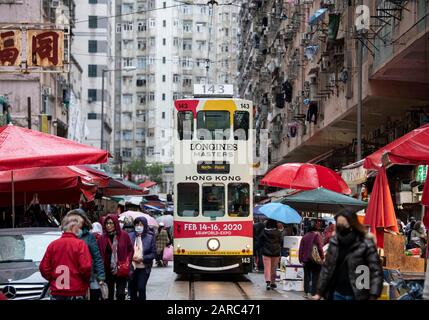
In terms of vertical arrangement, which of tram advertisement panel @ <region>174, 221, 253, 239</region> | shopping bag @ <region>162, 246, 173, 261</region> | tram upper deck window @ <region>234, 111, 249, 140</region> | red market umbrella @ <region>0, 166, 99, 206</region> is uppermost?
tram upper deck window @ <region>234, 111, 249, 140</region>

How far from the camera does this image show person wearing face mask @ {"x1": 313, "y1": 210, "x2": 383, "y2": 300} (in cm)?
849

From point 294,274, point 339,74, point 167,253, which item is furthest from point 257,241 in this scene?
point 339,74

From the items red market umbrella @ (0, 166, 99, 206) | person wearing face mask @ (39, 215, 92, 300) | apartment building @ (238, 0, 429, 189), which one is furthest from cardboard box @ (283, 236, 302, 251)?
person wearing face mask @ (39, 215, 92, 300)

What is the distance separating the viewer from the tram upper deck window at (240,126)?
21062 millimetres

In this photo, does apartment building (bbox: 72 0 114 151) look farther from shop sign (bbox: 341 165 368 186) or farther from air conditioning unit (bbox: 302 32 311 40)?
shop sign (bbox: 341 165 368 186)

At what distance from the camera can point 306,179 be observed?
22.5 meters

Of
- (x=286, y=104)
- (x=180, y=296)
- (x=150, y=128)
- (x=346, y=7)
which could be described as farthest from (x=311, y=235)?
(x=150, y=128)

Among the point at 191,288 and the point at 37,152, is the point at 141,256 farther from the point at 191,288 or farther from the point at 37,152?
the point at 191,288

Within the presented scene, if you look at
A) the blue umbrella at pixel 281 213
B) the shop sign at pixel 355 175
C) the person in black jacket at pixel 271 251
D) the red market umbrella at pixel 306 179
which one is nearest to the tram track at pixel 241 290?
the person in black jacket at pixel 271 251

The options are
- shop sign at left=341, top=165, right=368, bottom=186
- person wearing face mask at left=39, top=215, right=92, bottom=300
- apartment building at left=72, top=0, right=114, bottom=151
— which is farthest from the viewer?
apartment building at left=72, top=0, right=114, bottom=151

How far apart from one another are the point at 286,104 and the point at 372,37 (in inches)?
945

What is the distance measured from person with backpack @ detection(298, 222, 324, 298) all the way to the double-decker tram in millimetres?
3232

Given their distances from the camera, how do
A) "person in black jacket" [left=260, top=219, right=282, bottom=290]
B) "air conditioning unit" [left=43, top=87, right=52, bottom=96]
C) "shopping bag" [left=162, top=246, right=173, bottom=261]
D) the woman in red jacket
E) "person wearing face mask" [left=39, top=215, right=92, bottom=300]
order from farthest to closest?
"air conditioning unit" [left=43, top=87, right=52, bottom=96], "shopping bag" [left=162, top=246, right=173, bottom=261], "person in black jacket" [left=260, top=219, right=282, bottom=290], the woman in red jacket, "person wearing face mask" [left=39, top=215, right=92, bottom=300]
